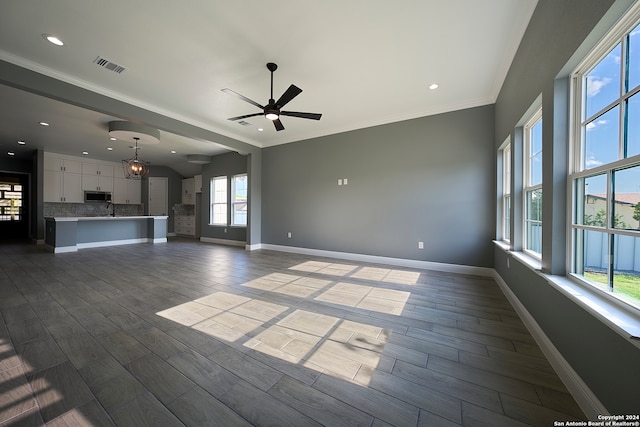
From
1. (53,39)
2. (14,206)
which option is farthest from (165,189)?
(53,39)

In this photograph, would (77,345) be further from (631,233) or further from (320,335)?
(631,233)

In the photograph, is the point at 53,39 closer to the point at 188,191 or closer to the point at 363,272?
the point at 363,272

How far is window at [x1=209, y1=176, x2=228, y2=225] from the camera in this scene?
793cm

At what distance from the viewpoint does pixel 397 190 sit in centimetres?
463

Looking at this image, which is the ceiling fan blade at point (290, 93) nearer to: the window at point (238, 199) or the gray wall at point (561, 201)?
the gray wall at point (561, 201)

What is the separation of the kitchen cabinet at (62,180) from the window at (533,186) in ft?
38.9

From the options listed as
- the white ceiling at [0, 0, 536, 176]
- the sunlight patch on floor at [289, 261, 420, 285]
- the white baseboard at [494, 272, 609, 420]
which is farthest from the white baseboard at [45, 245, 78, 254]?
the white baseboard at [494, 272, 609, 420]

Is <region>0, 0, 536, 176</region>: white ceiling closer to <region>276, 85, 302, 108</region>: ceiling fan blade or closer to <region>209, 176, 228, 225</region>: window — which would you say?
<region>276, 85, 302, 108</region>: ceiling fan blade

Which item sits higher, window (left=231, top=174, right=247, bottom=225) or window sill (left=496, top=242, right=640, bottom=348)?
window (left=231, top=174, right=247, bottom=225)

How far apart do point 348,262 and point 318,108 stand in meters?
3.13

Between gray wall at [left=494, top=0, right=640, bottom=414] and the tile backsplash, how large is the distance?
1189cm

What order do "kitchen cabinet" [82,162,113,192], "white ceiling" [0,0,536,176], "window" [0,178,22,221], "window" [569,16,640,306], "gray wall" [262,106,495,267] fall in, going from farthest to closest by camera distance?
"window" [0,178,22,221] < "kitchen cabinet" [82,162,113,192] < "gray wall" [262,106,495,267] < "white ceiling" [0,0,536,176] < "window" [569,16,640,306]

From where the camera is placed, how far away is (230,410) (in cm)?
127

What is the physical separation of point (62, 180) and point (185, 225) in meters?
3.87
